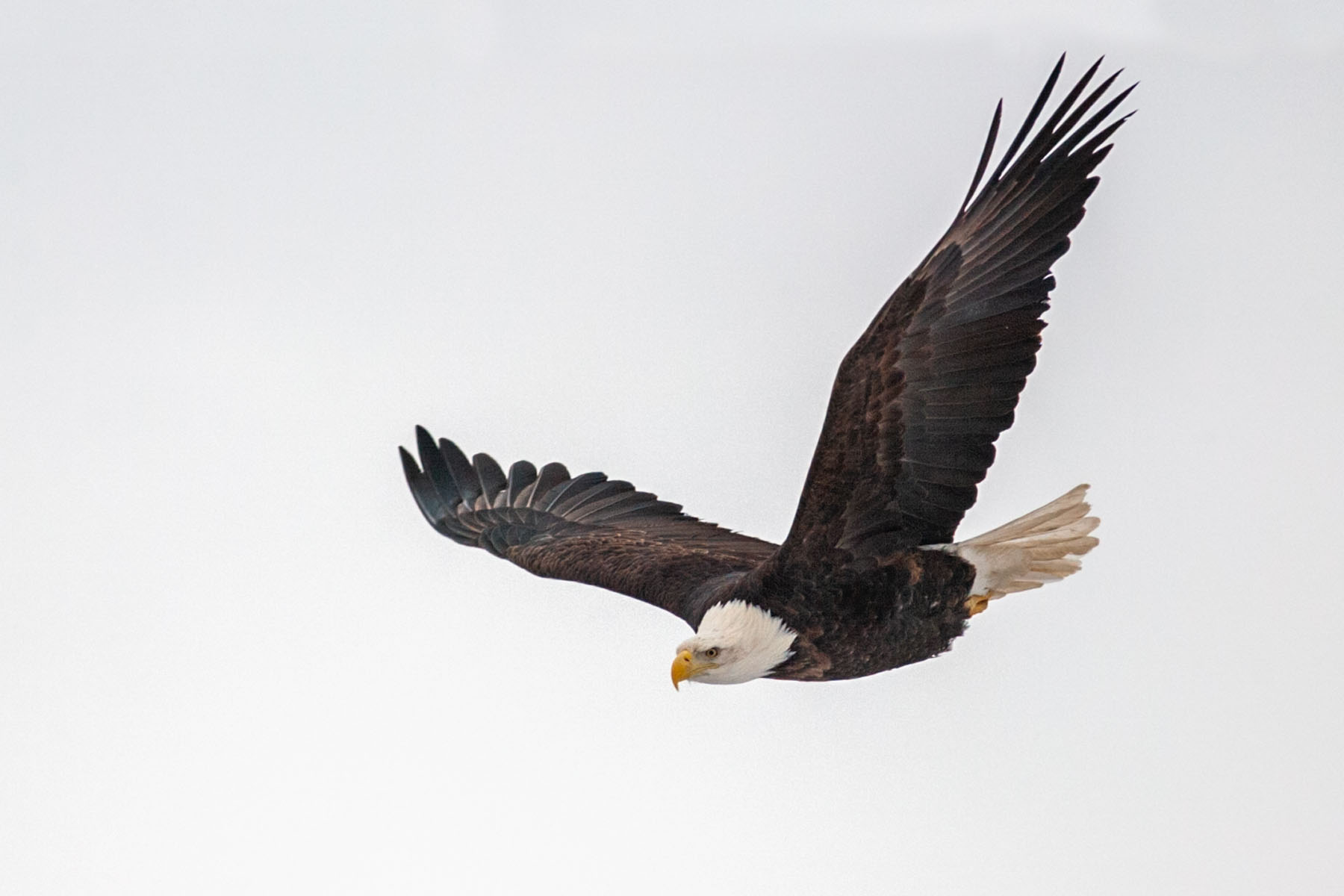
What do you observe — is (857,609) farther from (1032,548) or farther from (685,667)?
(1032,548)

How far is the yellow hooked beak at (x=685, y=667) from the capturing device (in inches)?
336

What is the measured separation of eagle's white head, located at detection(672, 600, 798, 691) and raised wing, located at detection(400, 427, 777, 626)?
50.1 inches

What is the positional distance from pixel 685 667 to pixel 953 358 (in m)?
1.70

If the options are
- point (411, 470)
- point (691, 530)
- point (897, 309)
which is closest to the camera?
point (897, 309)

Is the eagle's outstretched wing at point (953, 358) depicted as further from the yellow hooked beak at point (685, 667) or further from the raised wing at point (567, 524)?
the raised wing at point (567, 524)

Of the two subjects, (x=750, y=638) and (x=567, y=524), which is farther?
(x=567, y=524)

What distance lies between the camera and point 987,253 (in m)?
8.36

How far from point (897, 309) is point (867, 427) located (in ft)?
1.61

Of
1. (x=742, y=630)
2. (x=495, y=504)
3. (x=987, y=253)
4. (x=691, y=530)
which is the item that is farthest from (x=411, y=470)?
(x=987, y=253)

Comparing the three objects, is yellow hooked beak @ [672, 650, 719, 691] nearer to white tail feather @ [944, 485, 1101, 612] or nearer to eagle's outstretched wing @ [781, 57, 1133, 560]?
eagle's outstretched wing @ [781, 57, 1133, 560]

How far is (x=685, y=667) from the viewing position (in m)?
8.54

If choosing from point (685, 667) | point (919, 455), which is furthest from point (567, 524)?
point (919, 455)

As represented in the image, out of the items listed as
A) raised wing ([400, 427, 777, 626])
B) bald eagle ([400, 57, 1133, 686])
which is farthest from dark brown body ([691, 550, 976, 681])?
raised wing ([400, 427, 777, 626])

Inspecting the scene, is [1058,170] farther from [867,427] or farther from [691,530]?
[691,530]
